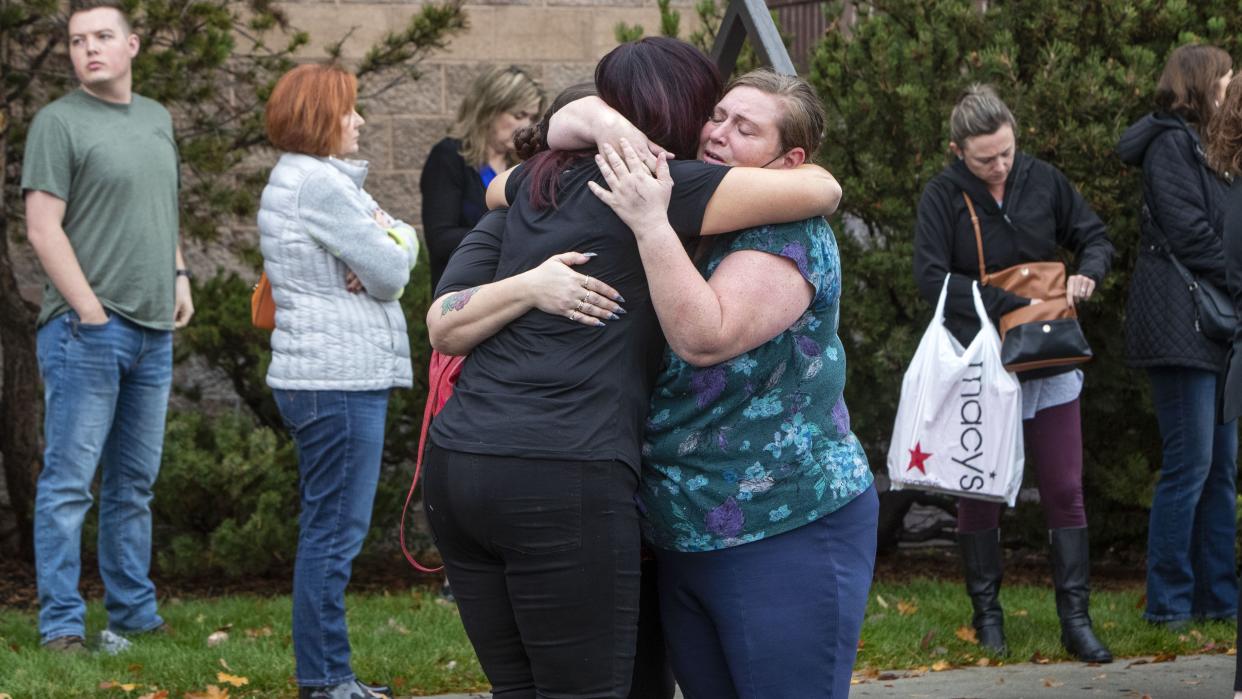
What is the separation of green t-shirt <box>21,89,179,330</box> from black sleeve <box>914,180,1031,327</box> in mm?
2593

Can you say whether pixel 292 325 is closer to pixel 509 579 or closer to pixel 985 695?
pixel 509 579

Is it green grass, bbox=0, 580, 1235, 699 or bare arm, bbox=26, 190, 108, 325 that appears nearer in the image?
green grass, bbox=0, 580, 1235, 699

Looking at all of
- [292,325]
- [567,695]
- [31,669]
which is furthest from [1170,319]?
[31,669]

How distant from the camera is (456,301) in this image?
2.82 meters

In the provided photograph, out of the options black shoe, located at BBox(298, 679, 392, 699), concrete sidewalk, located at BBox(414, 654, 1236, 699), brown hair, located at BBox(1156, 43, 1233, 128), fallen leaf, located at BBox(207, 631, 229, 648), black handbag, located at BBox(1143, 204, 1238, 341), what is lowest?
fallen leaf, located at BBox(207, 631, 229, 648)

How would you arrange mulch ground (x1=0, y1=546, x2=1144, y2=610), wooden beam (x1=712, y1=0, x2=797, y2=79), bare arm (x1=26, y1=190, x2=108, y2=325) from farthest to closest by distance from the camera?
→ mulch ground (x1=0, y1=546, x2=1144, y2=610) → bare arm (x1=26, y1=190, x2=108, y2=325) → wooden beam (x1=712, y1=0, x2=797, y2=79)

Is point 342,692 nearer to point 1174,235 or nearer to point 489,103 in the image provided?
point 489,103

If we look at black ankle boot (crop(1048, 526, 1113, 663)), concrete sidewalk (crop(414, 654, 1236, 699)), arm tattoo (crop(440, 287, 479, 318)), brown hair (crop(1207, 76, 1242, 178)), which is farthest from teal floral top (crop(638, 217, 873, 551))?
black ankle boot (crop(1048, 526, 1113, 663))

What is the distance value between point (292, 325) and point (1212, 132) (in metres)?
2.58

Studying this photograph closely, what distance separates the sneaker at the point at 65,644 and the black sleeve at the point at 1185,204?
155 inches

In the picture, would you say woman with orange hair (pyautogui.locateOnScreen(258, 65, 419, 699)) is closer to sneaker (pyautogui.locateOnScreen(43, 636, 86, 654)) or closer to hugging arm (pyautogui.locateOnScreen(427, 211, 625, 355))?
sneaker (pyautogui.locateOnScreen(43, 636, 86, 654))

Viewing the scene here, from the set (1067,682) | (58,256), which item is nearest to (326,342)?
(58,256)

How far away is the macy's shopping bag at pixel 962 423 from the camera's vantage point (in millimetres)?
5016

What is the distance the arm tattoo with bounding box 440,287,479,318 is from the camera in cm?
280
